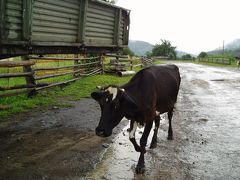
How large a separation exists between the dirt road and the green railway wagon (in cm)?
183

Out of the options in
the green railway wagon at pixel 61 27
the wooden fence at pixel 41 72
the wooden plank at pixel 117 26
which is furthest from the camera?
the wooden fence at pixel 41 72

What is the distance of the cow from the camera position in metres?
4.57

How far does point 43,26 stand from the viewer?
589 cm

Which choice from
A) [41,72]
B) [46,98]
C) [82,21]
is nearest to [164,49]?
[41,72]

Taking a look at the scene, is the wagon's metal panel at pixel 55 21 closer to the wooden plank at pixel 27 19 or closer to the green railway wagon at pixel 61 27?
the green railway wagon at pixel 61 27

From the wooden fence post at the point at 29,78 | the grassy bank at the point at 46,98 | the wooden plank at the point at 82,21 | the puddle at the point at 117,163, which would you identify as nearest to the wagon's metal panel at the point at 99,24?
the wooden plank at the point at 82,21

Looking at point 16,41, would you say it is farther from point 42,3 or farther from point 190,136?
point 190,136

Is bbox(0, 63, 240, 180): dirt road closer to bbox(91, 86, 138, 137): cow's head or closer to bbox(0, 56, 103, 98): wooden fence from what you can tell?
bbox(91, 86, 138, 137): cow's head

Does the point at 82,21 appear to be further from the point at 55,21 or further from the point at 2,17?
the point at 2,17

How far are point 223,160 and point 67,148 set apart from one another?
→ 288 cm

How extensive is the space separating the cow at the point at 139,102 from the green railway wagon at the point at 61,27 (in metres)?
1.86

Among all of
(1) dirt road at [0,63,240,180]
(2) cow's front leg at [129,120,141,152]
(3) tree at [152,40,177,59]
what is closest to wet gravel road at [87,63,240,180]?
(1) dirt road at [0,63,240,180]

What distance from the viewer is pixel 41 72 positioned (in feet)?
53.7

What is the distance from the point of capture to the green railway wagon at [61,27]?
A: 525 cm
